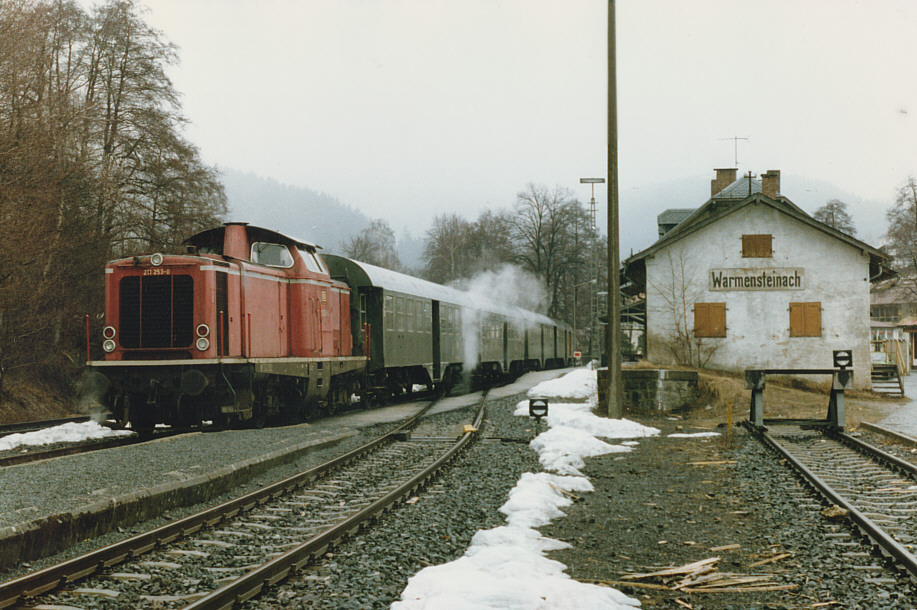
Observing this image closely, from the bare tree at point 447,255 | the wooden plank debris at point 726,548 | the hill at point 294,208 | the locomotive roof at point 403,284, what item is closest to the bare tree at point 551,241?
the bare tree at point 447,255

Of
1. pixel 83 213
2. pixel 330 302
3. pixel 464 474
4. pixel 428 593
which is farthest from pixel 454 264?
pixel 428 593

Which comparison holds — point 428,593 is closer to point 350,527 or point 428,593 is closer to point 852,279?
point 350,527

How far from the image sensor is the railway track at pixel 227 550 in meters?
4.57

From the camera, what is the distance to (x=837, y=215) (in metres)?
75.9

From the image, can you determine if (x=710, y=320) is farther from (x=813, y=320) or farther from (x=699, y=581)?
(x=699, y=581)

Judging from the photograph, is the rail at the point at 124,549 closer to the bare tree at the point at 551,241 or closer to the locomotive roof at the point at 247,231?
the locomotive roof at the point at 247,231

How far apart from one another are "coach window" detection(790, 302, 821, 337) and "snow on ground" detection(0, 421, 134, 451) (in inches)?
791

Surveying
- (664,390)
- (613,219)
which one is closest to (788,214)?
(664,390)

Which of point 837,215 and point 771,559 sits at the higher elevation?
point 837,215

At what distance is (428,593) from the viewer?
4504mm

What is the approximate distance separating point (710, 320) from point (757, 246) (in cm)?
301

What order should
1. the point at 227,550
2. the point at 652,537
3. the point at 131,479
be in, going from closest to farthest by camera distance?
1. the point at 227,550
2. the point at 652,537
3. the point at 131,479

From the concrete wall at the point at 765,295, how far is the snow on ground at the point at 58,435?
1723 centimetres

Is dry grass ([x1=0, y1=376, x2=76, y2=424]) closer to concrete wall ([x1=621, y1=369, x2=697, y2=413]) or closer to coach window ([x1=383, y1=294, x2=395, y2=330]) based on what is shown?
coach window ([x1=383, y1=294, x2=395, y2=330])
